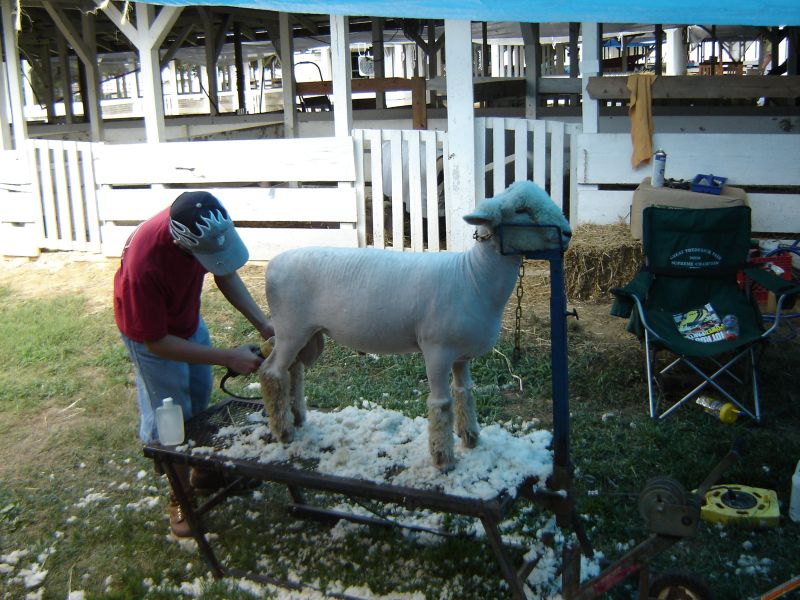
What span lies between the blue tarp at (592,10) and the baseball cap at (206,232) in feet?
3.89

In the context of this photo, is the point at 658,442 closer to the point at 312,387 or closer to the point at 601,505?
the point at 601,505

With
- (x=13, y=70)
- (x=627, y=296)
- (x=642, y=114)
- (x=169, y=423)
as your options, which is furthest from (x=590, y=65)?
(x=13, y=70)

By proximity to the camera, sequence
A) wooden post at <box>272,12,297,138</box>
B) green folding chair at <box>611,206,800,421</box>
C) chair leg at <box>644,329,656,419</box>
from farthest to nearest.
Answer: wooden post at <box>272,12,297,138</box> → green folding chair at <box>611,206,800,421</box> → chair leg at <box>644,329,656,419</box>

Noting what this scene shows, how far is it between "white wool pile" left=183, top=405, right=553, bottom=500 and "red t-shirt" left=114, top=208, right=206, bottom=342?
0.56 meters

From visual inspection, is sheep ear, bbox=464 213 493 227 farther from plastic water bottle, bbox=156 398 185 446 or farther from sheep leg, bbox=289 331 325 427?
plastic water bottle, bbox=156 398 185 446

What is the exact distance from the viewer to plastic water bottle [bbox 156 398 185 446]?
133 inches

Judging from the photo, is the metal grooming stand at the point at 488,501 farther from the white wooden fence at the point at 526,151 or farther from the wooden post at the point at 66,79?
the wooden post at the point at 66,79

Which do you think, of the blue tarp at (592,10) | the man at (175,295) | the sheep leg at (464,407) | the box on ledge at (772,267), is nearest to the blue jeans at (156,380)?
the man at (175,295)

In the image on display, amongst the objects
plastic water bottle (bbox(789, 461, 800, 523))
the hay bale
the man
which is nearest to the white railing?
the hay bale

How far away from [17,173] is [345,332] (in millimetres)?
7667

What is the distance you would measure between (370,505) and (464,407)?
2.90ft

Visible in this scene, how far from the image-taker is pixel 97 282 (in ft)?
26.8

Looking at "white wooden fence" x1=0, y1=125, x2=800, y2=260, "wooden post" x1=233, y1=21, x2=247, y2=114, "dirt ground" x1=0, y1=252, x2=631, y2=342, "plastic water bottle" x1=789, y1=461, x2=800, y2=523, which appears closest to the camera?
"plastic water bottle" x1=789, y1=461, x2=800, y2=523

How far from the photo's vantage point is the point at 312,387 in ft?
16.7
